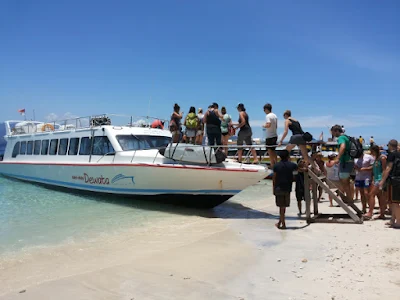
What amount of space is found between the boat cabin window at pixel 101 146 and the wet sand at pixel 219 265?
410cm

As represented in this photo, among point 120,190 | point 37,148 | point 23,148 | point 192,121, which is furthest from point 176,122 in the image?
point 23,148

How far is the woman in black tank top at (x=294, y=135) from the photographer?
7559 mm

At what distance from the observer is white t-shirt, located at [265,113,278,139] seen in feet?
28.0

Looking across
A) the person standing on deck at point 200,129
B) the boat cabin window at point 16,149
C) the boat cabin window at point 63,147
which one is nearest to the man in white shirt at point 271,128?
the person standing on deck at point 200,129

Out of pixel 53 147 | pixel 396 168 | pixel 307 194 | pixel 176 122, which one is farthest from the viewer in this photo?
pixel 53 147

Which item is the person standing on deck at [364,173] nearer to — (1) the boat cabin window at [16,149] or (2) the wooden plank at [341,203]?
(2) the wooden plank at [341,203]

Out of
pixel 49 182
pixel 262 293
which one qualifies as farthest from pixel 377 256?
pixel 49 182

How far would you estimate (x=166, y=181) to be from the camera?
9.31m

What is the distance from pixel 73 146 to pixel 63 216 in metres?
4.06

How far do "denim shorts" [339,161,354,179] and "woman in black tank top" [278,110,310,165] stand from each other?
0.71 m

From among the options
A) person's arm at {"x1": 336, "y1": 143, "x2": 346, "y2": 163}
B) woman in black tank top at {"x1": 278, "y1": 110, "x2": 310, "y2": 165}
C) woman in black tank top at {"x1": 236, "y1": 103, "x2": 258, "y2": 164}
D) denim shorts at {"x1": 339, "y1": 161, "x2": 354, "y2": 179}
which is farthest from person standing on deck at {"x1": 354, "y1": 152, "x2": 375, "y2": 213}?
woman in black tank top at {"x1": 236, "y1": 103, "x2": 258, "y2": 164}

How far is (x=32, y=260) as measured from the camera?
5.80m

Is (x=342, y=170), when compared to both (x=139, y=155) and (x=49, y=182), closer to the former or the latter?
(x=139, y=155)

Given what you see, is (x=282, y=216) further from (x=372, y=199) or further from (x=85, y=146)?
(x=85, y=146)
